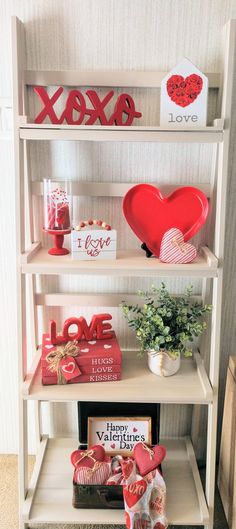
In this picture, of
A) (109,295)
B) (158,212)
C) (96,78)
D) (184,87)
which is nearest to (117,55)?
(96,78)

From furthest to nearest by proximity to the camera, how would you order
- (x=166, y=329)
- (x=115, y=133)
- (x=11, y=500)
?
(x=11, y=500) → (x=166, y=329) → (x=115, y=133)

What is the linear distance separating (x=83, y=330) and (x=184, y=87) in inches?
30.9

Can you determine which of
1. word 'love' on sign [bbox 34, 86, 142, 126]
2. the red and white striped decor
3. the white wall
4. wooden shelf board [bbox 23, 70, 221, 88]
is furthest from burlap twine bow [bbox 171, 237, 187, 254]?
wooden shelf board [bbox 23, 70, 221, 88]

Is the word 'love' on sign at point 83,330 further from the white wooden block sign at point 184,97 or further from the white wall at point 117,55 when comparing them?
the white wooden block sign at point 184,97

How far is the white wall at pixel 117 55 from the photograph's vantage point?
5.09ft

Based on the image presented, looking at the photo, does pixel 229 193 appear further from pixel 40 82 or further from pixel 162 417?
pixel 162 417

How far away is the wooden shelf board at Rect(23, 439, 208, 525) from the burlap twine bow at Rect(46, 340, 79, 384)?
1.28 ft

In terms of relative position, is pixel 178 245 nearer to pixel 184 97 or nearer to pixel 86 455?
pixel 184 97

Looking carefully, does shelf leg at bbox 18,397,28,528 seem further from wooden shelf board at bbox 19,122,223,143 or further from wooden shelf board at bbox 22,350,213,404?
wooden shelf board at bbox 19,122,223,143

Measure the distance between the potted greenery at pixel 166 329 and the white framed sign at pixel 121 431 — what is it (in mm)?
201

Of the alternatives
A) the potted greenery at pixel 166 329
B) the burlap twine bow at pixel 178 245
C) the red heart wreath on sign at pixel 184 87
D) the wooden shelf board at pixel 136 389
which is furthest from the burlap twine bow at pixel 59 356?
the red heart wreath on sign at pixel 184 87

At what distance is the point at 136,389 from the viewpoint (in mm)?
1547

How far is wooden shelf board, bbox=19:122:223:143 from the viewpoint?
4.56ft

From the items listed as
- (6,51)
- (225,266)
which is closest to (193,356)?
(225,266)
